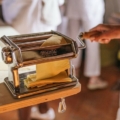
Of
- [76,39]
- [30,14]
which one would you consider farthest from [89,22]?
[30,14]

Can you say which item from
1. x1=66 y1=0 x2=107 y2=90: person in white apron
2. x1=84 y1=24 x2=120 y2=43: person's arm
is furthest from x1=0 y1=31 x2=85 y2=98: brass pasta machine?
x1=66 y1=0 x2=107 y2=90: person in white apron

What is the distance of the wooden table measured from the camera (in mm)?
680

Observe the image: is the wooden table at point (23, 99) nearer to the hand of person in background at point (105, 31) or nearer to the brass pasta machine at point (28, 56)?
the brass pasta machine at point (28, 56)

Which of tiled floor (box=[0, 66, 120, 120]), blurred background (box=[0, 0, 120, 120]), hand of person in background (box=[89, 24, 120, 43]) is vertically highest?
hand of person in background (box=[89, 24, 120, 43])

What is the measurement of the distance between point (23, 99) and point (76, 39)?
1412 mm

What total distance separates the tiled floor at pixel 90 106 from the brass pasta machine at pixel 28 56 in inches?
41.4

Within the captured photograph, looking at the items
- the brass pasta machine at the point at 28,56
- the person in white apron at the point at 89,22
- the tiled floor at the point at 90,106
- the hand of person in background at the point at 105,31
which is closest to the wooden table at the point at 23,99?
the brass pasta machine at the point at 28,56

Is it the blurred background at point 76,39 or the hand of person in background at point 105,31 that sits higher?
the hand of person in background at point 105,31

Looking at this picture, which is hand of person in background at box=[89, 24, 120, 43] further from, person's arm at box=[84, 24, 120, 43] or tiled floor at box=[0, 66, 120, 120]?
tiled floor at box=[0, 66, 120, 120]

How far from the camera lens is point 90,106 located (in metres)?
1.91

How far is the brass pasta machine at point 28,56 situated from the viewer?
26.1 inches

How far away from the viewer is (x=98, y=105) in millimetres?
1924

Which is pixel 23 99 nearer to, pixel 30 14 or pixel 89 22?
pixel 30 14

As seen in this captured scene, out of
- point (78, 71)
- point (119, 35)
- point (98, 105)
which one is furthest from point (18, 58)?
point (78, 71)
